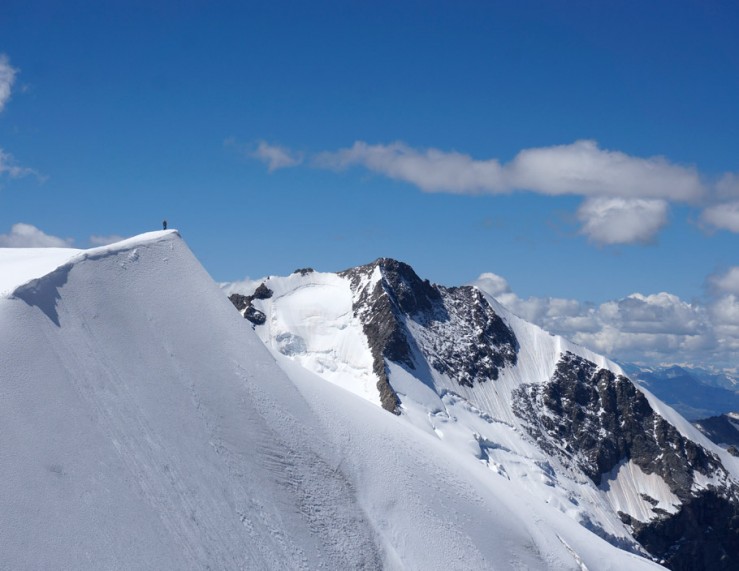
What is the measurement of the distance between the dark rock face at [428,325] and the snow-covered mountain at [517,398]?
0.35m

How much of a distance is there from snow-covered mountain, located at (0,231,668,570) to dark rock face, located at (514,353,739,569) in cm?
8590

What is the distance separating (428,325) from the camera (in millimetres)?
176500

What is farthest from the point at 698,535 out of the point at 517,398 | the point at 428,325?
the point at 428,325

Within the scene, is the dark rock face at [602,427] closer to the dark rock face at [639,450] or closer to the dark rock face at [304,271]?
the dark rock face at [639,450]

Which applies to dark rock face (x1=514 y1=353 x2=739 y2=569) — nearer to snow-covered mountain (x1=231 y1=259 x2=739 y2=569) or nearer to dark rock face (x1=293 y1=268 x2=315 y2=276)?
snow-covered mountain (x1=231 y1=259 x2=739 y2=569)

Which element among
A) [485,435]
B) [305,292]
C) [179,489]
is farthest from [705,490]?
[179,489]

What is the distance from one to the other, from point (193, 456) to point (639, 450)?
143 m

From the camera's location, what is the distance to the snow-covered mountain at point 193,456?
41.6 m

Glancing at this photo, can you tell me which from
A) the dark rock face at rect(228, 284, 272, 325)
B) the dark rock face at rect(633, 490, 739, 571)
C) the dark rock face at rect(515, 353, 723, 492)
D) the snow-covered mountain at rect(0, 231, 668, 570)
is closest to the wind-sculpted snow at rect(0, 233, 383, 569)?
the snow-covered mountain at rect(0, 231, 668, 570)

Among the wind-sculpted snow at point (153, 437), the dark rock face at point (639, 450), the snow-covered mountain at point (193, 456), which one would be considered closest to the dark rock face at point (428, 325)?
the dark rock face at point (639, 450)

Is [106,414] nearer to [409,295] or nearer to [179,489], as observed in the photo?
[179,489]

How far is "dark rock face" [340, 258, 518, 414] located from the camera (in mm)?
158125

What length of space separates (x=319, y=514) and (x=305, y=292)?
12879 centimetres

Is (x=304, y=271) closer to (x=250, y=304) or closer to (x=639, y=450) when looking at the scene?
(x=250, y=304)
